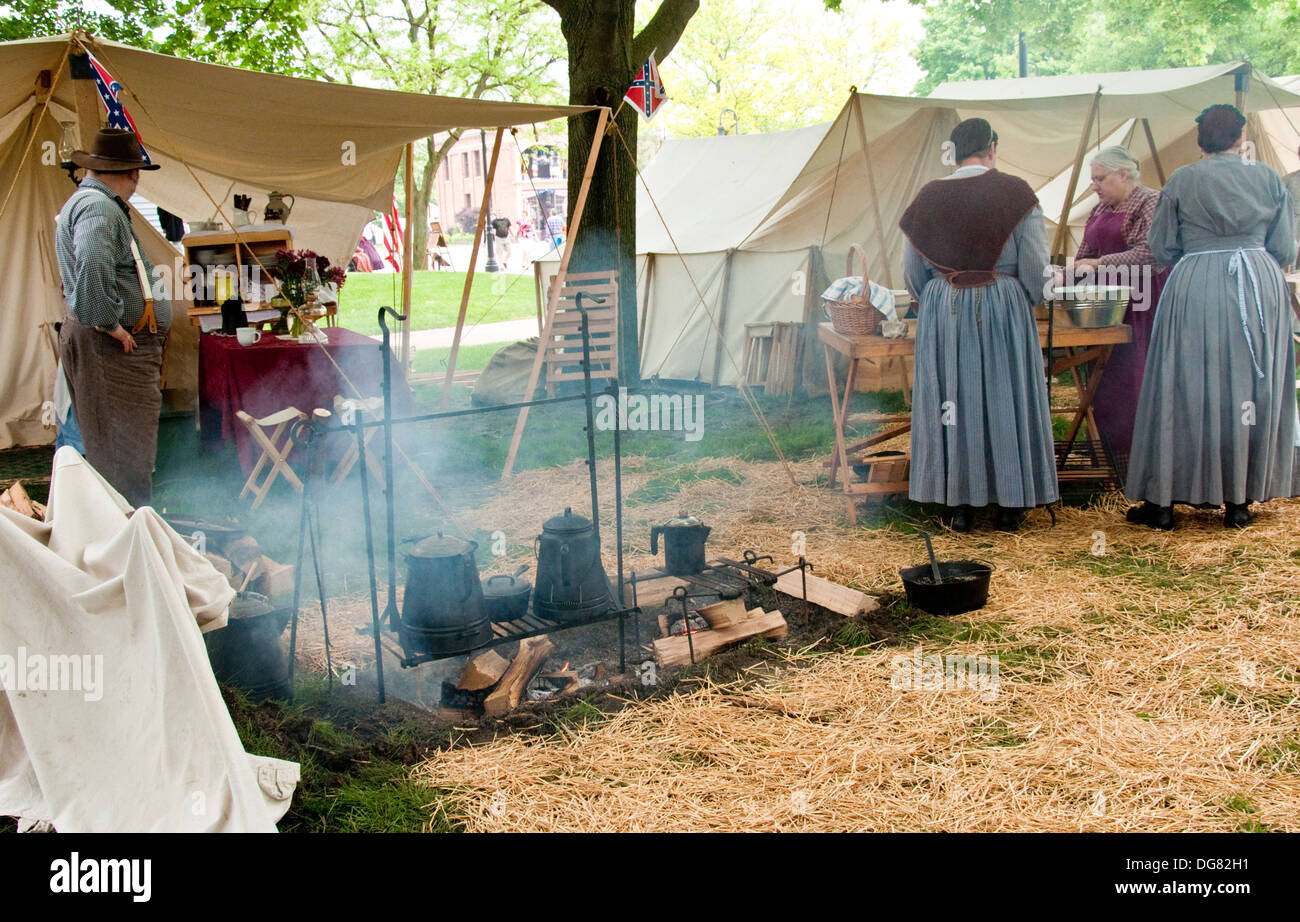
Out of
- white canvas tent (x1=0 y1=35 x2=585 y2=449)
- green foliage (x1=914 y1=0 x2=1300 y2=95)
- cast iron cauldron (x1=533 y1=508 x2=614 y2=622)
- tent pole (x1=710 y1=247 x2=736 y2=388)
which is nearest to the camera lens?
cast iron cauldron (x1=533 y1=508 x2=614 y2=622)

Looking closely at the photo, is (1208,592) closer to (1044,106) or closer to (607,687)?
(607,687)

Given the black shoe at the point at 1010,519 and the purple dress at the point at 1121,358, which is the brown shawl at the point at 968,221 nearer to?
the purple dress at the point at 1121,358

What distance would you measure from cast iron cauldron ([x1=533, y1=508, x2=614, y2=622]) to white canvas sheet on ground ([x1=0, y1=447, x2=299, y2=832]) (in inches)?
47.0

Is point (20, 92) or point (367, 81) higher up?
point (367, 81)

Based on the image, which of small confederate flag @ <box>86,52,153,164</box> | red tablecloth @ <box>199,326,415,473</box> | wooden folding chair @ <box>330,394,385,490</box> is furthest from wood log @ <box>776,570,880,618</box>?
small confederate flag @ <box>86,52,153,164</box>

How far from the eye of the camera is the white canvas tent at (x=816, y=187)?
6875 mm

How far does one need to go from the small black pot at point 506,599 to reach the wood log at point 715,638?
51cm

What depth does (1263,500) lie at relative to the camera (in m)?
4.84

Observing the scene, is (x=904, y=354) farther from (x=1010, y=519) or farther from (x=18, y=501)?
(x=18, y=501)

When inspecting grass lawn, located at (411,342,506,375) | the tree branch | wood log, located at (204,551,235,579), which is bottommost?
wood log, located at (204,551,235,579)

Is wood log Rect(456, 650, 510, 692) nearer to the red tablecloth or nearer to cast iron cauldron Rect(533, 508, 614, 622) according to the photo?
cast iron cauldron Rect(533, 508, 614, 622)

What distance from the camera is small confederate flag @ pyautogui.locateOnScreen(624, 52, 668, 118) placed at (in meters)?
7.88
